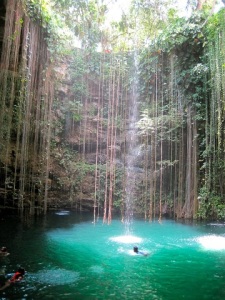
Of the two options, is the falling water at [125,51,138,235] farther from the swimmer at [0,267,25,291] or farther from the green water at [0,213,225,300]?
the swimmer at [0,267,25,291]

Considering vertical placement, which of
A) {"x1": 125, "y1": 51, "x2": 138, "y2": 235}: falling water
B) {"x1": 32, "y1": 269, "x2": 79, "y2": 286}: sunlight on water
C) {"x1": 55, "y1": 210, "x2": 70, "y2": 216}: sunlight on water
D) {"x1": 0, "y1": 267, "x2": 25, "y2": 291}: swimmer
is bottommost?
{"x1": 32, "y1": 269, "x2": 79, "y2": 286}: sunlight on water

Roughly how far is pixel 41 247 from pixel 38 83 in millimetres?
5793

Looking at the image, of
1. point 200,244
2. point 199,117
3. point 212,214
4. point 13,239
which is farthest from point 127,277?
point 199,117

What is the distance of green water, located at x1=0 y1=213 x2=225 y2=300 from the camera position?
389 centimetres

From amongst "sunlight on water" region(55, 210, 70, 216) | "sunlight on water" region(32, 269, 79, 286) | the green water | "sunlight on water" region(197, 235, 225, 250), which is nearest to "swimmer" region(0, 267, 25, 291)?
the green water

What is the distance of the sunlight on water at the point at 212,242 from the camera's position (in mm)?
6387

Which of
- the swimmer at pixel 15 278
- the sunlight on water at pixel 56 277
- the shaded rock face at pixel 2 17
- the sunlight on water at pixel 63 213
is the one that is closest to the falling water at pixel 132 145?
the sunlight on water at pixel 63 213

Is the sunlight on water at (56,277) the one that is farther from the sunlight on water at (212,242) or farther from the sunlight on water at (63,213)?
the sunlight on water at (63,213)

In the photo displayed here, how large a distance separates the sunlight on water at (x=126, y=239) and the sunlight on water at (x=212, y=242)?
1473 millimetres

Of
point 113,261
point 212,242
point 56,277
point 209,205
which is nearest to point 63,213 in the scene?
point 209,205

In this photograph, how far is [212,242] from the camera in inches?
270

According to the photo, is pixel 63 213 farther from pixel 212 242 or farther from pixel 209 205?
pixel 212 242

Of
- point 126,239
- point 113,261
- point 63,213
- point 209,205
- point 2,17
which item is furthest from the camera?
point 63,213

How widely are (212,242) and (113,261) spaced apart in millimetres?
2843
